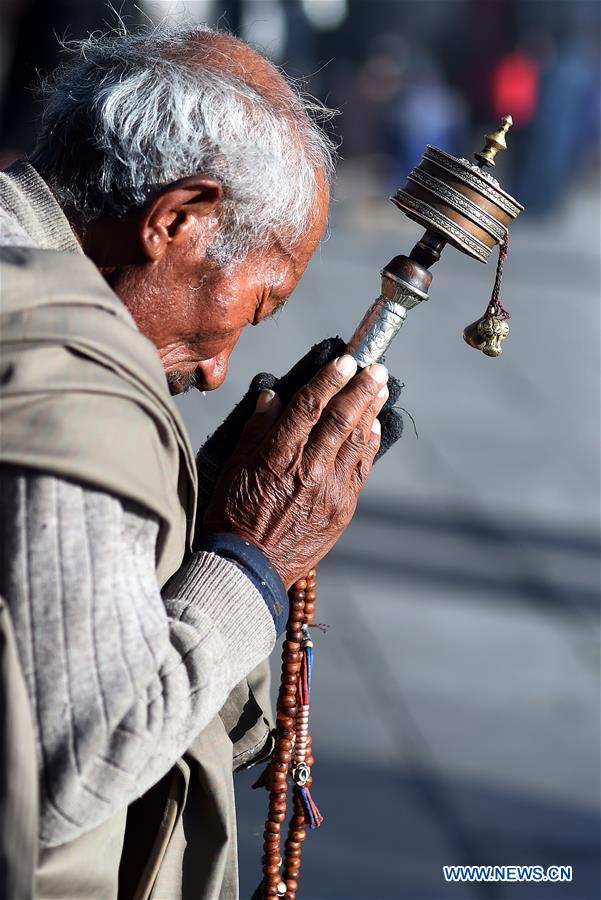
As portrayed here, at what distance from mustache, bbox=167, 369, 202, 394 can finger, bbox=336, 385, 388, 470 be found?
0.32 metres

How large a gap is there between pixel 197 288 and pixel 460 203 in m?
0.40

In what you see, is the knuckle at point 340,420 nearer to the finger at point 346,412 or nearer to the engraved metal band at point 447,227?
the finger at point 346,412

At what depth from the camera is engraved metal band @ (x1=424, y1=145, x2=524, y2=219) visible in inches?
66.5

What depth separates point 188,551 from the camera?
160cm

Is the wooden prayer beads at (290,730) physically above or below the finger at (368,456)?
below

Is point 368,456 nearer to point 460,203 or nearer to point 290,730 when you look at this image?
point 460,203

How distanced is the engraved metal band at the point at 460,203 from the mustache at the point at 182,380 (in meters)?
0.46

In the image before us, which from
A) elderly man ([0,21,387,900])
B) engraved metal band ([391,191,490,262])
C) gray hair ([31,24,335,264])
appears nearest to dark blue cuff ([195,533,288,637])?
elderly man ([0,21,387,900])

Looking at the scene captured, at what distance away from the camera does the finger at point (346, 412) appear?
161 cm

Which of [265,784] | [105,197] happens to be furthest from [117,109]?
[265,784]

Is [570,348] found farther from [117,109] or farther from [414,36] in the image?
[414,36]

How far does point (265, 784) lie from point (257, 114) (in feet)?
3.50

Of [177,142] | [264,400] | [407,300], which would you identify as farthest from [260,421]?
[177,142]

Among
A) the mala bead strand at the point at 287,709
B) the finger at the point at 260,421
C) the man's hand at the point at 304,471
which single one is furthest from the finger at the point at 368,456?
the mala bead strand at the point at 287,709
